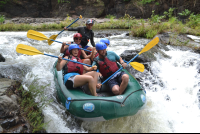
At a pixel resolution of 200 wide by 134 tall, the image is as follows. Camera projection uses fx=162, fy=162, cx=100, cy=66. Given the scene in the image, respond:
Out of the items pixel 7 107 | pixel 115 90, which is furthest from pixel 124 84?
pixel 7 107

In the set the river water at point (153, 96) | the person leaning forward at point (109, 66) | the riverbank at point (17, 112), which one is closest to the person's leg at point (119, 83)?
the person leaning forward at point (109, 66)

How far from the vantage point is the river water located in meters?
2.28

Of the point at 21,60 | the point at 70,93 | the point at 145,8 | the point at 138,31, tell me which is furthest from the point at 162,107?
the point at 145,8

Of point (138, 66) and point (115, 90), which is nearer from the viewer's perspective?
point (115, 90)

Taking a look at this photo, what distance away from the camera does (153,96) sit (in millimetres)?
3051

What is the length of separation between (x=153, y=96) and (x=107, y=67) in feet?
3.63

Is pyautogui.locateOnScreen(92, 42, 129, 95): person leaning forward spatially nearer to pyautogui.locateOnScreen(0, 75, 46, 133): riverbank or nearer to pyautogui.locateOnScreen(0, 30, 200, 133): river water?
pyautogui.locateOnScreen(0, 30, 200, 133): river water

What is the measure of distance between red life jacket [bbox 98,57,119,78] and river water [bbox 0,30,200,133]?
76 centimetres

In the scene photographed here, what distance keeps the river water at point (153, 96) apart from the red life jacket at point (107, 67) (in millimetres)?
758

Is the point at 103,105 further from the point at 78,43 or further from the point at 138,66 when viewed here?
the point at 78,43

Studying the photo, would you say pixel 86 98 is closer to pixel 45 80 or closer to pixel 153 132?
pixel 153 132

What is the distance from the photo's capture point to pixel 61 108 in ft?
8.22

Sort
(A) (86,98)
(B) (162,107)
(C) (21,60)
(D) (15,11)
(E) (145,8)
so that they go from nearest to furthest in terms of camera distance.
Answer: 1. (A) (86,98)
2. (B) (162,107)
3. (C) (21,60)
4. (E) (145,8)
5. (D) (15,11)

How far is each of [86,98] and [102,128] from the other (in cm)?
49
